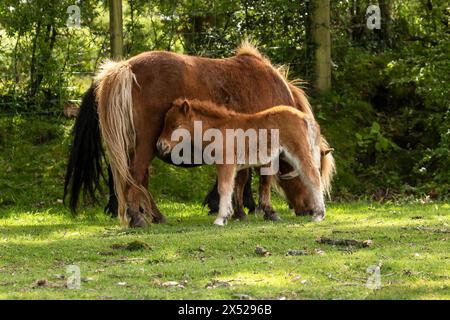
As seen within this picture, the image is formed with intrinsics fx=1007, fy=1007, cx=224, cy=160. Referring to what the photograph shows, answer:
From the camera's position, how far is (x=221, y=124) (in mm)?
12016

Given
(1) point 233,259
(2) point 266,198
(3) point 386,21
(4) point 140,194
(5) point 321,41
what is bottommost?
(1) point 233,259

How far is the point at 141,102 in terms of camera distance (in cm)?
1206

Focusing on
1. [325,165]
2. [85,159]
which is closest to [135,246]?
[85,159]

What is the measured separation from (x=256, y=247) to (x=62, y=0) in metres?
8.43

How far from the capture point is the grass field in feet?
26.0

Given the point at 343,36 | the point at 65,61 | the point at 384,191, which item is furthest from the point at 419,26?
the point at 65,61

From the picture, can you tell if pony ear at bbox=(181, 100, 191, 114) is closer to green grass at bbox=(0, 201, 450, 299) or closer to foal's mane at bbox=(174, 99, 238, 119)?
foal's mane at bbox=(174, 99, 238, 119)

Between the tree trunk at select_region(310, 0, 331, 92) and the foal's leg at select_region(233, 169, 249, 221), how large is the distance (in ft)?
19.3

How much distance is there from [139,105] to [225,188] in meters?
1.44

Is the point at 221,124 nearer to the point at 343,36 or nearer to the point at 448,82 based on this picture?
the point at 448,82

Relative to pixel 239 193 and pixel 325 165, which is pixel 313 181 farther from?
pixel 239 193

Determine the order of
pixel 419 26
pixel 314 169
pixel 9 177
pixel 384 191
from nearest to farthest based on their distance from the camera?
pixel 314 169 < pixel 9 177 < pixel 384 191 < pixel 419 26

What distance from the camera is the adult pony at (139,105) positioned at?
11.9 metres

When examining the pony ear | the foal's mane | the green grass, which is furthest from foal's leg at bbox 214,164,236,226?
the pony ear
